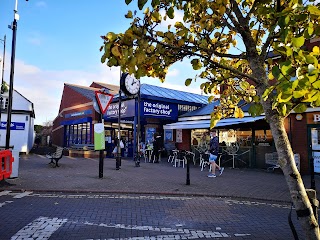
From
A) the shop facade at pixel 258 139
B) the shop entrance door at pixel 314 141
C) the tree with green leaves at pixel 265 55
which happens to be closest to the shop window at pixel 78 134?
the shop facade at pixel 258 139

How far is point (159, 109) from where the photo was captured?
63.7 feet

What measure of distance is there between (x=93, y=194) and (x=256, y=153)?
31.0 feet

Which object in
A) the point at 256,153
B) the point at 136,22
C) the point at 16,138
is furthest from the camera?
the point at 16,138

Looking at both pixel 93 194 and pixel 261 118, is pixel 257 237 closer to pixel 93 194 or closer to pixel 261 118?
pixel 93 194

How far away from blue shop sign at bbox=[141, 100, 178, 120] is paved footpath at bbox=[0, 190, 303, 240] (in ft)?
36.2

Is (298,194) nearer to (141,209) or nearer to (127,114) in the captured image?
(141,209)

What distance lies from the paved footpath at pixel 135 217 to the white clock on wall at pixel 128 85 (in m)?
8.26

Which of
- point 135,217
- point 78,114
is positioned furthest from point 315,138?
point 78,114

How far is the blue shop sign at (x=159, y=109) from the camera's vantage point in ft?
60.6

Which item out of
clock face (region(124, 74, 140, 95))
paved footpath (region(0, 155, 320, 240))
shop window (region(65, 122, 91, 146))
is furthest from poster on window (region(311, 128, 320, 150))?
shop window (region(65, 122, 91, 146))

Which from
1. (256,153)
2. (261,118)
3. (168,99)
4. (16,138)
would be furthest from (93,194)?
(16,138)

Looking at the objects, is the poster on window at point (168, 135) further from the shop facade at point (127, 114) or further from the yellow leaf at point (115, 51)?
the yellow leaf at point (115, 51)

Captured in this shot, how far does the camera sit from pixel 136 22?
306 centimetres

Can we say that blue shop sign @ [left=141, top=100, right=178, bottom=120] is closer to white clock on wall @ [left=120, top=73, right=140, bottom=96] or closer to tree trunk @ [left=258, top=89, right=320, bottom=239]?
white clock on wall @ [left=120, top=73, right=140, bottom=96]
